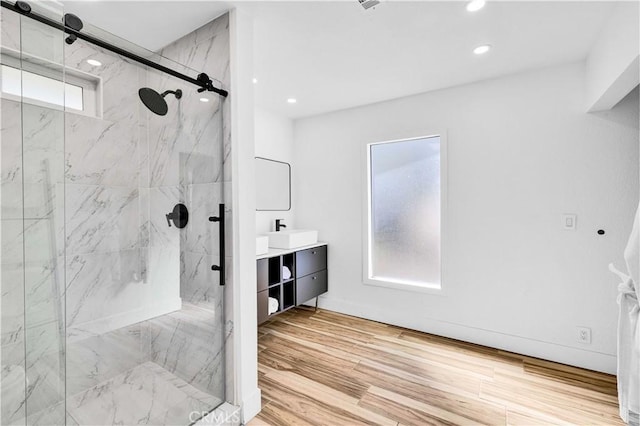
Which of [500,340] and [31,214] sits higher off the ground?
[31,214]

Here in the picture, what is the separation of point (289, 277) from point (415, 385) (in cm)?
150

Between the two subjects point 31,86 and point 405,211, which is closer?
point 31,86

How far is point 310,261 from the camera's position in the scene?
3340 millimetres

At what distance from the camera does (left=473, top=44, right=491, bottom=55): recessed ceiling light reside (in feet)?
6.92

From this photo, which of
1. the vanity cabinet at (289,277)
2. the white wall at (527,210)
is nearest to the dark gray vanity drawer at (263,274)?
the vanity cabinet at (289,277)

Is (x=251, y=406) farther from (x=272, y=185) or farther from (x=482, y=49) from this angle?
(x=482, y=49)

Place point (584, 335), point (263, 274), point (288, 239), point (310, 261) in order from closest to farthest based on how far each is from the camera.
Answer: point (584, 335) → point (263, 274) → point (288, 239) → point (310, 261)

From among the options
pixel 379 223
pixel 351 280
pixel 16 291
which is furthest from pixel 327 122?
pixel 16 291

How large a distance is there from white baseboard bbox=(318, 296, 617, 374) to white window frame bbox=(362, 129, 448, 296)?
0.30 metres

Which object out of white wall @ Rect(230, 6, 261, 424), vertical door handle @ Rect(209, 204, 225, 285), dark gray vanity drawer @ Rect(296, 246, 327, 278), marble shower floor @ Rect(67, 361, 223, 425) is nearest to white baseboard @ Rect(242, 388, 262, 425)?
white wall @ Rect(230, 6, 261, 424)

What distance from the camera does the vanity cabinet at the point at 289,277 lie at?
2746mm

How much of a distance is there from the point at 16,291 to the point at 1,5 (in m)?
1.09

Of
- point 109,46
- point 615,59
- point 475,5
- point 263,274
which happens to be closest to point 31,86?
point 109,46

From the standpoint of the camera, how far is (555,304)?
2.42m
